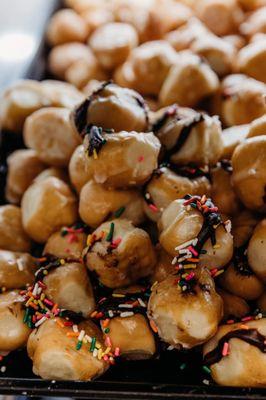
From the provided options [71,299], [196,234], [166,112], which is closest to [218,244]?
[196,234]

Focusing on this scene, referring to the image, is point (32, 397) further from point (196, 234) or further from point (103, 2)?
point (103, 2)

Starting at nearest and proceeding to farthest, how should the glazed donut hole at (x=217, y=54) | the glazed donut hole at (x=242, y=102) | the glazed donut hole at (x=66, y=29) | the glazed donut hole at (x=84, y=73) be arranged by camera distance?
the glazed donut hole at (x=242, y=102), the glazed donut hole at (x=217, y=54), the glazed donut hole at (x=84, y=73), the glazed donut hole at (x=66, y=29)

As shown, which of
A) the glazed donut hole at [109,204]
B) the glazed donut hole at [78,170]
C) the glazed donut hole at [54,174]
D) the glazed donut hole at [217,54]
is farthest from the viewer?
the glazed donut hole at [217,54]

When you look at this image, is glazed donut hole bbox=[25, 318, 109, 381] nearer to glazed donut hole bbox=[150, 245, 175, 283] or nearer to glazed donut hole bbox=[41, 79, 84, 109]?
glazed donut hole bbox=[150, 245, 175, 283]

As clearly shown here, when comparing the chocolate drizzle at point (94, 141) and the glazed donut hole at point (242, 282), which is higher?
the chocolate drizzle at point (94, 141)

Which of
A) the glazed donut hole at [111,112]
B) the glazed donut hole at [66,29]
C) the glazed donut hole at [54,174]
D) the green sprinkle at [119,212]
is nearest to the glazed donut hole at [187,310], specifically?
the green sprinkle at [119,212]

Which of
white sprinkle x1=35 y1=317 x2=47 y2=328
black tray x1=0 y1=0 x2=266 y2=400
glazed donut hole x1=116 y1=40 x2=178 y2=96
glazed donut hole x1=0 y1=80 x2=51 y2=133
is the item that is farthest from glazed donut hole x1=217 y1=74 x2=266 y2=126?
white sprinkle x1=35 y1=317 x2=47 y2=328

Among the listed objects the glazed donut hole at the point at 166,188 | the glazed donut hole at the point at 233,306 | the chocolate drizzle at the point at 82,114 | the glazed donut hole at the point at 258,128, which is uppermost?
the chocolate drizzle at the point at 82,114

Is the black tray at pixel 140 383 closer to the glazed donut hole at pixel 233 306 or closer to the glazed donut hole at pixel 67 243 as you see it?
the glazed donut hole at pixel 233 306
